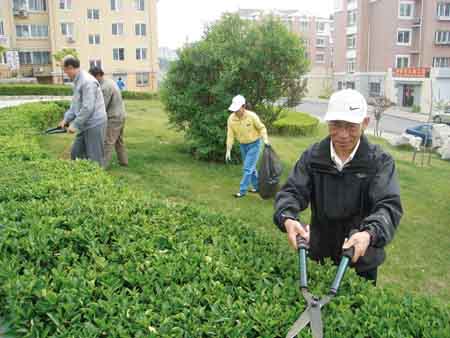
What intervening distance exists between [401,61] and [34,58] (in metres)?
32.6

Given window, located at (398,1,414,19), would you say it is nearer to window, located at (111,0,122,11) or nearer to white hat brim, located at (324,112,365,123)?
window, located at (111,0,122,11)

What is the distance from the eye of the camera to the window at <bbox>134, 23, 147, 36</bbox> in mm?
43562

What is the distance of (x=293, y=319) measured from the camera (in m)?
2.00

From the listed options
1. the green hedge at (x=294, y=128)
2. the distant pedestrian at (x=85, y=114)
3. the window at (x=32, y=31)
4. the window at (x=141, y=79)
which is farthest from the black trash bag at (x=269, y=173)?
the window at (x=32, y=31)

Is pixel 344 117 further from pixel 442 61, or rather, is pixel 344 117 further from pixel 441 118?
pixel 442 61

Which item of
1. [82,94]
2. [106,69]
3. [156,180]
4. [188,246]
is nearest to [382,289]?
[188,246]

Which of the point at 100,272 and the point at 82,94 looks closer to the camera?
the point at 100,272

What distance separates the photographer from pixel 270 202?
7562 millimetres

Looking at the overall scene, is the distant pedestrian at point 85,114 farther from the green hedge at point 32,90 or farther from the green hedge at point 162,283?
the green hedge at point 32,90

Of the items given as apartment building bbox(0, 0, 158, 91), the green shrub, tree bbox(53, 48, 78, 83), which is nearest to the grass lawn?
the green shrub

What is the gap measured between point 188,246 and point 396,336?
4.01 feet

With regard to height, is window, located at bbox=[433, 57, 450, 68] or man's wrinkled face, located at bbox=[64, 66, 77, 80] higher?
window, located at bbox=[433, 57, 450, 68]

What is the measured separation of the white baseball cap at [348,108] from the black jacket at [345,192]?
19 centimetres

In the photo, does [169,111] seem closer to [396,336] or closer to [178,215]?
[178,215]
